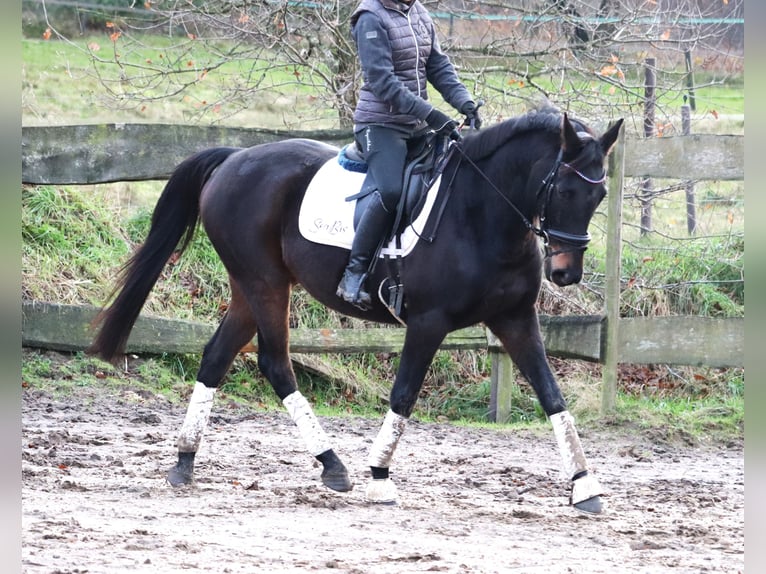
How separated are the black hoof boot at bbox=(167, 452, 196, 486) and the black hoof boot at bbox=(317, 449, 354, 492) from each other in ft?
2.50

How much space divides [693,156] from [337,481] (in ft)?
12.8

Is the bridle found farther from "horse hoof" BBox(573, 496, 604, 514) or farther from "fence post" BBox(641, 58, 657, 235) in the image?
"fence post" BBox(641, 58, 657, 235)

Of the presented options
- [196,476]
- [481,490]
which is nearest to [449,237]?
[481,490]

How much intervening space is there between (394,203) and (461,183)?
0.39 m

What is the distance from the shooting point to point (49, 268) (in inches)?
333

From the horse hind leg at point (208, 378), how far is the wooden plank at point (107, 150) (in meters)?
2.30

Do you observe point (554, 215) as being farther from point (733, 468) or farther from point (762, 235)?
point (762, 235)

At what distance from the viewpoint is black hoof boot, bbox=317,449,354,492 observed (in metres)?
5.42

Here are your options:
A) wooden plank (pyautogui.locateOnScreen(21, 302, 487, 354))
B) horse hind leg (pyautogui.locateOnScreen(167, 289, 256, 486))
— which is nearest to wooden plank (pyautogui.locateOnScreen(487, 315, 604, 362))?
wooden plank (pyautogui.locateOnScreen(21, 302, 487, 354))

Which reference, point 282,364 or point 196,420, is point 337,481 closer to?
point 282,364

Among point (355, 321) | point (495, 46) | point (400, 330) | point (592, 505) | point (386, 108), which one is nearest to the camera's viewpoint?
point (592, 505)

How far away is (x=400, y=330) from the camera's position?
771 centimetres

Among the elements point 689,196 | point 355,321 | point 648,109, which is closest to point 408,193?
point 355,321

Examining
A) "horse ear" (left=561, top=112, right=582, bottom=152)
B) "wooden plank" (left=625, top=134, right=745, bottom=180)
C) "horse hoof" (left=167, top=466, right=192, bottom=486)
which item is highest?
"wooden plank" (left=625, top=134, right=745, bottom=180)
